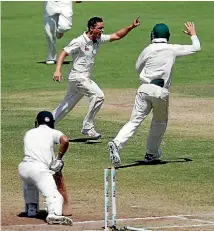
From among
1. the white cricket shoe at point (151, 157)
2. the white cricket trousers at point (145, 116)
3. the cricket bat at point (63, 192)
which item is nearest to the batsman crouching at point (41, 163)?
the cricket bat at point (63, 192)

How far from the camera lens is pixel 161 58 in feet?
59.1

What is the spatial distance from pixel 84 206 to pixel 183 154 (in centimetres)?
439

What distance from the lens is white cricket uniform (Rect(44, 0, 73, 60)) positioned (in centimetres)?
3195

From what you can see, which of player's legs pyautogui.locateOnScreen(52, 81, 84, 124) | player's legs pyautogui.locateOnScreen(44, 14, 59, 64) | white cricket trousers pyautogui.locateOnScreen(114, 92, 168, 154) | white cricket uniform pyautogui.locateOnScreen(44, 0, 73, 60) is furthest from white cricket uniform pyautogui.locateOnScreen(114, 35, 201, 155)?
white cricket uniform pyautogui.locateOnScreen(44, 0, 73, 60)

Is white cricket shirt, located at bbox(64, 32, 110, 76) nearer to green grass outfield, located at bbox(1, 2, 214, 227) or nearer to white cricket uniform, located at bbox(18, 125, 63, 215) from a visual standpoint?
green grass outfield, located at bbox(1, 2, 214, 227)

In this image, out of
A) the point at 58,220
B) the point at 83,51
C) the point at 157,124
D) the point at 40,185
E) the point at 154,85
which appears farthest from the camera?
the point at 83,51

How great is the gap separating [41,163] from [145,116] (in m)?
4.00

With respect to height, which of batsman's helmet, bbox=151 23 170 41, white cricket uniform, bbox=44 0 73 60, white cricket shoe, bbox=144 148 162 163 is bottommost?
white cricket shoe, bbox=144 148 162 163

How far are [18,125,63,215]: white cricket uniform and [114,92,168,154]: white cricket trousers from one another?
3319 mm

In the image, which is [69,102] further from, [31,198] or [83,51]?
[31,198]

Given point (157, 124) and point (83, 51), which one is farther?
point (83, 51)

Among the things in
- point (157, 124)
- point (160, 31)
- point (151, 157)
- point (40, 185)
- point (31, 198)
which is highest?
point (160, 31)

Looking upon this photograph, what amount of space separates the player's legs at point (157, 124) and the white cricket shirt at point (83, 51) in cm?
296

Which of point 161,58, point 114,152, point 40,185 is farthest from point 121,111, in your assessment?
point 40,185
